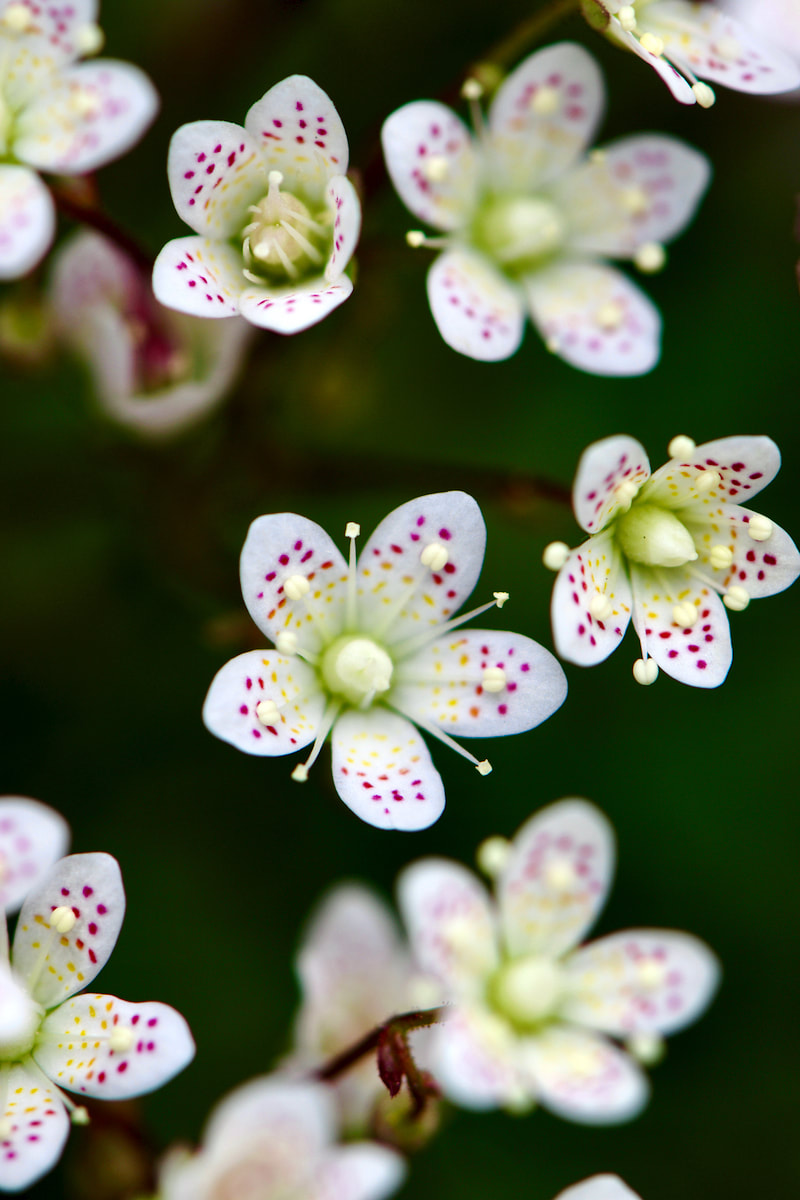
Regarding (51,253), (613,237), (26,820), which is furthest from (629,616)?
(51,253)

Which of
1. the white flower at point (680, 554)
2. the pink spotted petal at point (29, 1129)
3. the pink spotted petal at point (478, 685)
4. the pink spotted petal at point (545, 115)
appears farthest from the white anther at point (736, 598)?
the pink spotted petal at point (29, 1129)

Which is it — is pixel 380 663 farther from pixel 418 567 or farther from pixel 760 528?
pixel 760 528

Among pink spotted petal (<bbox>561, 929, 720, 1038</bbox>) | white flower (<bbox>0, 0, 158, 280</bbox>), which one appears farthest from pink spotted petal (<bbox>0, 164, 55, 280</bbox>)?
pink spotted petal (<bbox>561, 929, 720, 1038</bbox>)

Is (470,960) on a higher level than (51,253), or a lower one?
lower

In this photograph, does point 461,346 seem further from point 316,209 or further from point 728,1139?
point 728,1139

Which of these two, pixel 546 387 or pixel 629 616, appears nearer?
pixel 629 616

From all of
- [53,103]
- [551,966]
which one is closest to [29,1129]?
[551,966]

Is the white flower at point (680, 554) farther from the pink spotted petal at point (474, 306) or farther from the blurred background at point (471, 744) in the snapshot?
the blurred background at point (471, 744)
